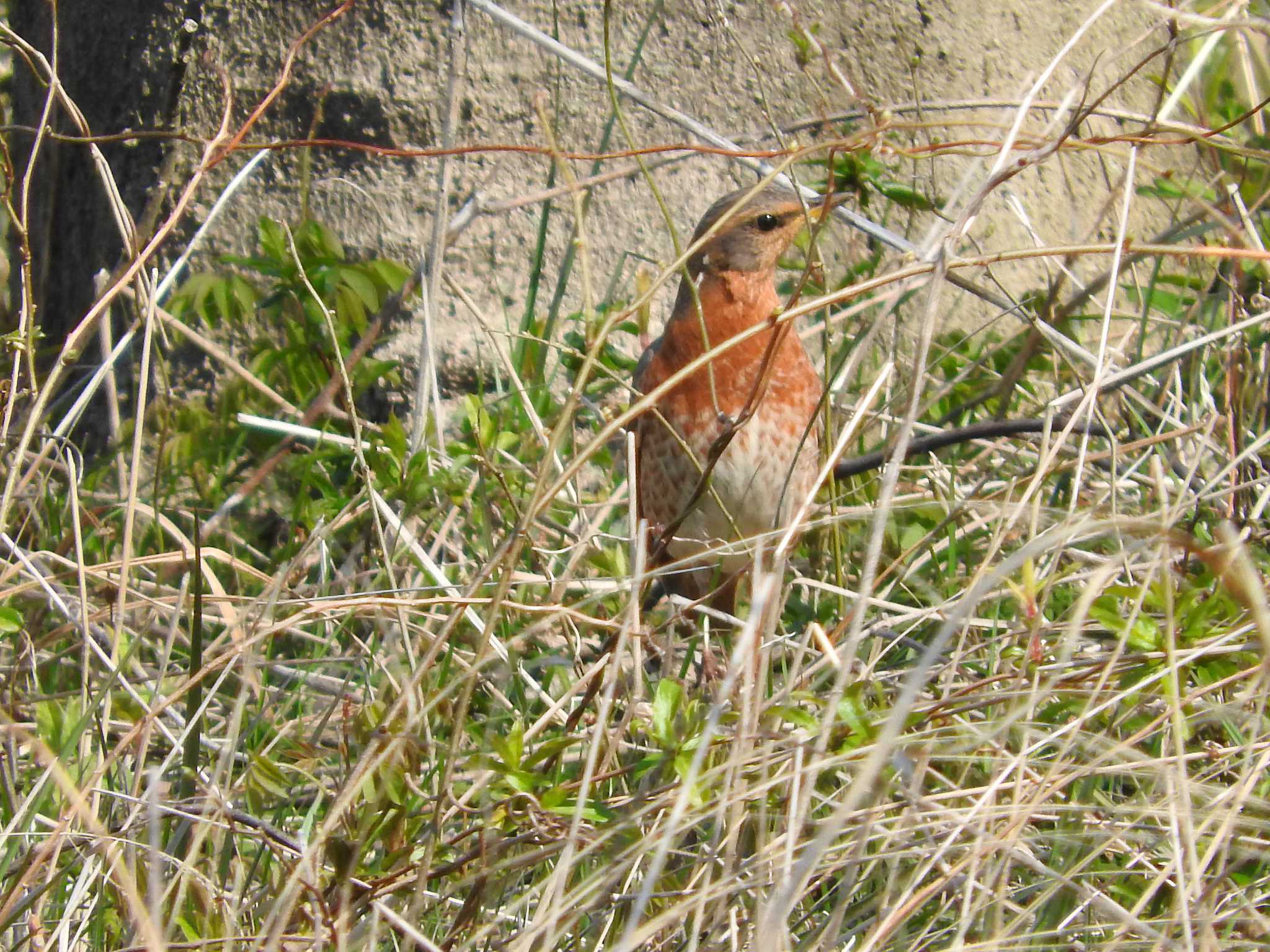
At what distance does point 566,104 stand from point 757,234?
2.97 feet

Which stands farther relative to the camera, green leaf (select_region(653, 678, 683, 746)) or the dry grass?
green leaf (select_region(653, 678, 683, 746))

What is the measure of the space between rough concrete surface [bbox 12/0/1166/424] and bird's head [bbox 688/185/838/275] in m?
0.42

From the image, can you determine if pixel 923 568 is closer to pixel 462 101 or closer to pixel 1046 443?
pixel 1046 443

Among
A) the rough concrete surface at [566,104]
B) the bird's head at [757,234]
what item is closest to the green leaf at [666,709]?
the bird's head at [757,234]

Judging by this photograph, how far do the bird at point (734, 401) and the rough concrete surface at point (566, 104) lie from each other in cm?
46

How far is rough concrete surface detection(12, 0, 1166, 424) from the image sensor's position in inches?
163

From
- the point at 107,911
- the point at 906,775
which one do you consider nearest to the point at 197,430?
the point at 107,911

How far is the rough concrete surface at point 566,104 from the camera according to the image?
414cm

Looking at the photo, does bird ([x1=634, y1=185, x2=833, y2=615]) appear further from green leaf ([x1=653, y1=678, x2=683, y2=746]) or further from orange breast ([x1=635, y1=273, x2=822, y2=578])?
green leaf ([x1=653, y1=678, x2=683, y2=746])

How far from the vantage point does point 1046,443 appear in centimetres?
213

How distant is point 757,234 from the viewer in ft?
12.3

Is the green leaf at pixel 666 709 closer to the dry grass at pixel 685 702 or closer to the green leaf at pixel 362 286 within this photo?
the dry grass at pixel 685 702

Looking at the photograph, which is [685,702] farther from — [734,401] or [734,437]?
[734,401]

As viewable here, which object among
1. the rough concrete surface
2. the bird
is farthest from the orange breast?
the rough concrete surface
